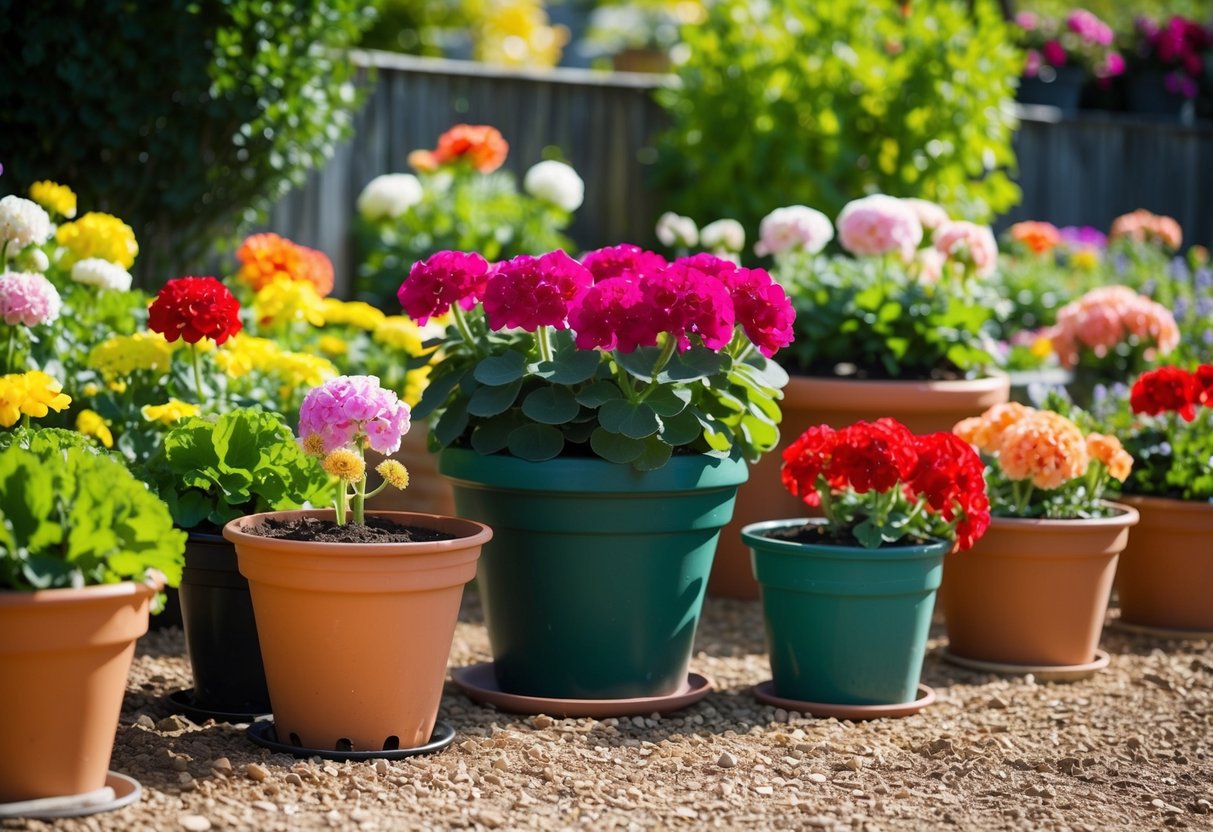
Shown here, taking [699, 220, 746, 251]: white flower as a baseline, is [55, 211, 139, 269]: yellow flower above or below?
below

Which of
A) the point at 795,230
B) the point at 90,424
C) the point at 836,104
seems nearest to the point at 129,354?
the point at 90,424

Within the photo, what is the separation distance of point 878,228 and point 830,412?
1.75ft

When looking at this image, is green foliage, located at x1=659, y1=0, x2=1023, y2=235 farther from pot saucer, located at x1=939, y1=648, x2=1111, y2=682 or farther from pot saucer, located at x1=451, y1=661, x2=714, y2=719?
pot saucer, located at x1=451, y1=661, x2=714, y2=719

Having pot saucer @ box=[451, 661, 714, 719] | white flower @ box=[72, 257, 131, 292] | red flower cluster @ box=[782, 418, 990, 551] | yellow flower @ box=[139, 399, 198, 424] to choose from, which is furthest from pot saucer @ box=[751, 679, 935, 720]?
white flower @ box=[72, 257, 131, 292]

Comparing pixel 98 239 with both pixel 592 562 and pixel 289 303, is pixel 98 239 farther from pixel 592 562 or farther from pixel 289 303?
pixel 592 562

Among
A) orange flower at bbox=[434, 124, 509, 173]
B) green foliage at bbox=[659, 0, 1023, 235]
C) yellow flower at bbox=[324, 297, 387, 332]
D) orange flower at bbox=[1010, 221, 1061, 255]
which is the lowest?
yellow flower at bbox=[324, 297, 387, 332]

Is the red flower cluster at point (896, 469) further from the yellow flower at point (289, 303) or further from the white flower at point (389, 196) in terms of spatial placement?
the white flower at point (389, 196)

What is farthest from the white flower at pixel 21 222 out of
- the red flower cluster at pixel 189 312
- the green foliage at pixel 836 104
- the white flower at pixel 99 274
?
the green foliage at pixel 836 104

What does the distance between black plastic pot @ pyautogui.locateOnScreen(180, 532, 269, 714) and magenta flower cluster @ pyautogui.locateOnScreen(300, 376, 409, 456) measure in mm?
370

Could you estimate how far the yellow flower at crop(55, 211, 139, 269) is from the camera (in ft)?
11.9

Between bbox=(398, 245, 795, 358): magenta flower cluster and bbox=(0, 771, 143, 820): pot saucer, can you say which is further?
bbox=(398, 245, 795, 358): magenta flower cluster

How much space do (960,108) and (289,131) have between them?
293cm

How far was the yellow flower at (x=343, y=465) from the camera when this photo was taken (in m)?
2.67

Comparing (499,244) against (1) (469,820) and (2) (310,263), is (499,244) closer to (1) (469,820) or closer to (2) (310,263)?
(2) (310,263)
